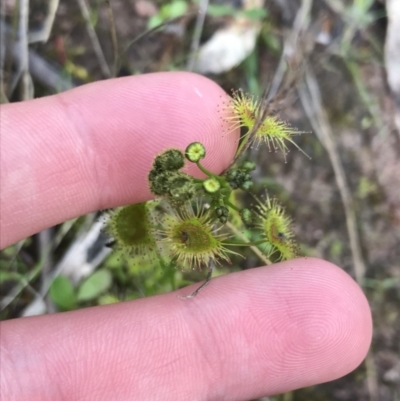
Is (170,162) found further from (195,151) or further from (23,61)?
(23,61)

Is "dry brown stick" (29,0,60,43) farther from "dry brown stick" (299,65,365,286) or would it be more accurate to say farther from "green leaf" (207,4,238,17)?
"dry brown stick" (299,65,365,286)

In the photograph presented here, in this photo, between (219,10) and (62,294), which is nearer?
(62,294)

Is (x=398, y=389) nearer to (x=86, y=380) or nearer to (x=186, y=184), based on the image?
(x=86, y=380)

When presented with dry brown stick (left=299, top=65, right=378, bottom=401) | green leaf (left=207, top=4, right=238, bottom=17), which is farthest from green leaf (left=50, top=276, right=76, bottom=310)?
green leaf (left=207, top=4, right=238, bottom=17)

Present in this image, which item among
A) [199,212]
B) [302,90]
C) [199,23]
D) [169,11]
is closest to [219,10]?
[199,23]

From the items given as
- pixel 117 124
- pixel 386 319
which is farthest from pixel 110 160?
pixel 386 319

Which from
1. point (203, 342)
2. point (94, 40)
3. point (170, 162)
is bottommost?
point (203, 342)
